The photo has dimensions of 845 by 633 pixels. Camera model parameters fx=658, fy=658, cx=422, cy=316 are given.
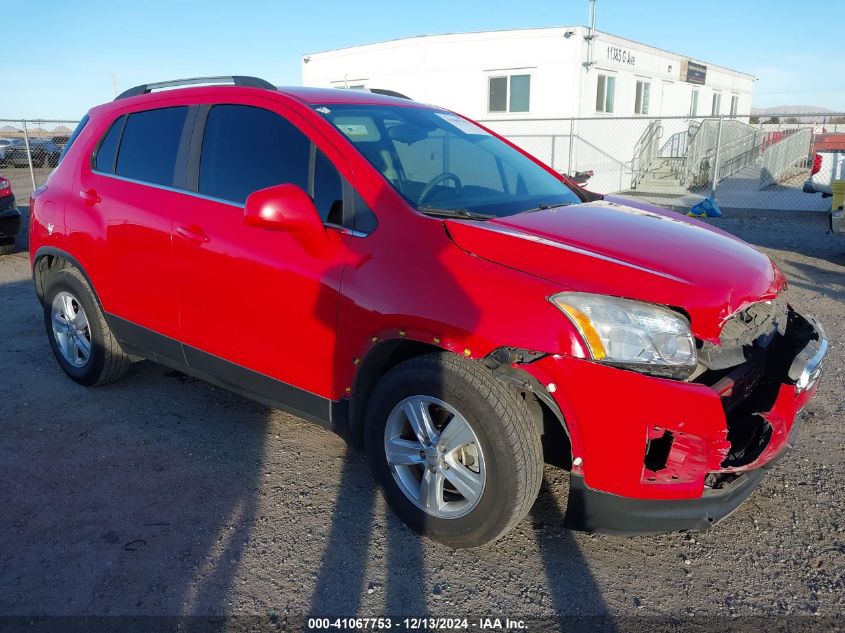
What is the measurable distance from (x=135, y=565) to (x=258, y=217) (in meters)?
1.55

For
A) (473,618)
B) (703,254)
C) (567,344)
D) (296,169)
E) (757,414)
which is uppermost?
(296,169)

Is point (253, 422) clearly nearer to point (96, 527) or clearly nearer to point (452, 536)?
point (96, 527)

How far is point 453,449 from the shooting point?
8.77ft

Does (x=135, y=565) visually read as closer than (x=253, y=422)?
Yes

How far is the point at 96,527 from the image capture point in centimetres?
302

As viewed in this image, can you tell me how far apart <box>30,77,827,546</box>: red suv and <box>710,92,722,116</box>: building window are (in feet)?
83.8

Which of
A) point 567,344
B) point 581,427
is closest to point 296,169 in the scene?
point 567,344

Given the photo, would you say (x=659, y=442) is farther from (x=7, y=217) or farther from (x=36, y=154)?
(x=36, y=154)

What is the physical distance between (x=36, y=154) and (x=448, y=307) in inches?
830

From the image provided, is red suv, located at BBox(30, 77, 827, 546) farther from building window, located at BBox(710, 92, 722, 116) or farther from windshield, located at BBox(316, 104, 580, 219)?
building window, located at BBox(710, 92, 722, 116)

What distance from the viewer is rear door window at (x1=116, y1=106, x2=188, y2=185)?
3.71 meters

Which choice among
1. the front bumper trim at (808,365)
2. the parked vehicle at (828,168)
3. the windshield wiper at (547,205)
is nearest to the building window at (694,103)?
the parked vehicle at (828,168)

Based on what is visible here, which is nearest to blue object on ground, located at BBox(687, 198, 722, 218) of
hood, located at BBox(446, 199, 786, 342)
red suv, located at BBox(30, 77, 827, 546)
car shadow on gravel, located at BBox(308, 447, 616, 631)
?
red suv, located at BBox(30, 77, 827, 546)

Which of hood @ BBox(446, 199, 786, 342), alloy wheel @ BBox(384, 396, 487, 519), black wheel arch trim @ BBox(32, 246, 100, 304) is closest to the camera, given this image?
hood @ BBox(446, 199, 786, 342)
